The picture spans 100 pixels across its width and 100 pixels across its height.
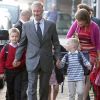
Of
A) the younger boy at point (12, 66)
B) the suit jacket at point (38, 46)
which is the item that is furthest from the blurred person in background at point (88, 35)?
the younger boy at point (12, 66)

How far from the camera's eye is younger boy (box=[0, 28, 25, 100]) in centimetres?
1019

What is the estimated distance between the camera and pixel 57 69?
33.7 feet

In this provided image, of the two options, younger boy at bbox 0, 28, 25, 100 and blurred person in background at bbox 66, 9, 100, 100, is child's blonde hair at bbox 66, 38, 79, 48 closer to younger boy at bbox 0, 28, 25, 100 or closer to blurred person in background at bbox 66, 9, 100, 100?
blurred person in background at bbox 66, 9, 100, 100

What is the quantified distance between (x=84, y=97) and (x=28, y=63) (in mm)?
1502

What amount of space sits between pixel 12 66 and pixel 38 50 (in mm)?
897

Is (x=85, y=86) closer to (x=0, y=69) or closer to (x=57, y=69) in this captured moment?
(x=57, y=69)

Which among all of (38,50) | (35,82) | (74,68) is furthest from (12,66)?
(74,68)

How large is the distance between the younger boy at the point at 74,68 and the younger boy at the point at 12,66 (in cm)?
85

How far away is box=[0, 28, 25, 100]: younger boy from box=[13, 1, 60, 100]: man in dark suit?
0.44 m

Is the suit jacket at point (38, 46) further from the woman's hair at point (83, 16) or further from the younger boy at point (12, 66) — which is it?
the woman's hair at point (83, 16)

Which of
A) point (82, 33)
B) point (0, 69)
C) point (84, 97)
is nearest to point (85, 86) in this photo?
point (84, 97)

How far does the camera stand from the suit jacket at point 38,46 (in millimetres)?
9539

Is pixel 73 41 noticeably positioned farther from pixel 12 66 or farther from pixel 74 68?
pixel 12 66

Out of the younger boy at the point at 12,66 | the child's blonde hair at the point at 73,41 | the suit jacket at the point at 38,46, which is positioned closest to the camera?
the suit jacket at the point at 38,46
